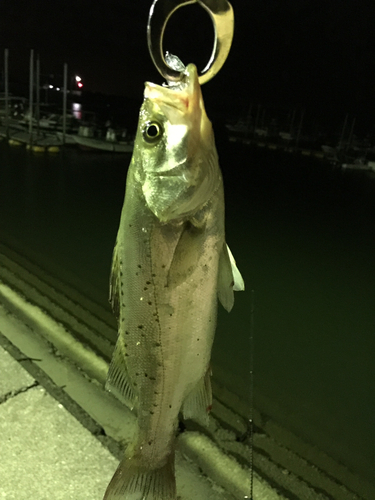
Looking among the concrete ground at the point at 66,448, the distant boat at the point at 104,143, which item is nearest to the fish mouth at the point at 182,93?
the concrete ground at the point at 66,448

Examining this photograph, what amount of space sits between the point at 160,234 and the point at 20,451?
186 cm

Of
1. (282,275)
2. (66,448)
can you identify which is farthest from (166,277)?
(282,275)

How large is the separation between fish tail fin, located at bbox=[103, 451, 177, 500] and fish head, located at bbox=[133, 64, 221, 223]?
113 centimetres

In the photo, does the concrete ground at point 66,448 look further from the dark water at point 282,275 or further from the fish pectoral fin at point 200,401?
the dark water at point 282,275

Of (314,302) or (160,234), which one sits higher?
(160,234)

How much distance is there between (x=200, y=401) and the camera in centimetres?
178

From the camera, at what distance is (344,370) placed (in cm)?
545

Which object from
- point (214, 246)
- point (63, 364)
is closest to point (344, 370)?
point (63, 364)

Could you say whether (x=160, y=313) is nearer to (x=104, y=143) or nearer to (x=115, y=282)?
(x=115, y=282)

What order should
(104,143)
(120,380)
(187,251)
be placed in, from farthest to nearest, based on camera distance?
(104,143) → (120,380) → (187,251)

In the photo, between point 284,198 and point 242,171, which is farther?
point 242,171

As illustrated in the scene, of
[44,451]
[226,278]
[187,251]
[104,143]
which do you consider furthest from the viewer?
[104,143]

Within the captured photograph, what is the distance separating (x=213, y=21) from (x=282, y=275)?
7.36 meters

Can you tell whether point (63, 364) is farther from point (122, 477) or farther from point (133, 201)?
point (133, 201)
